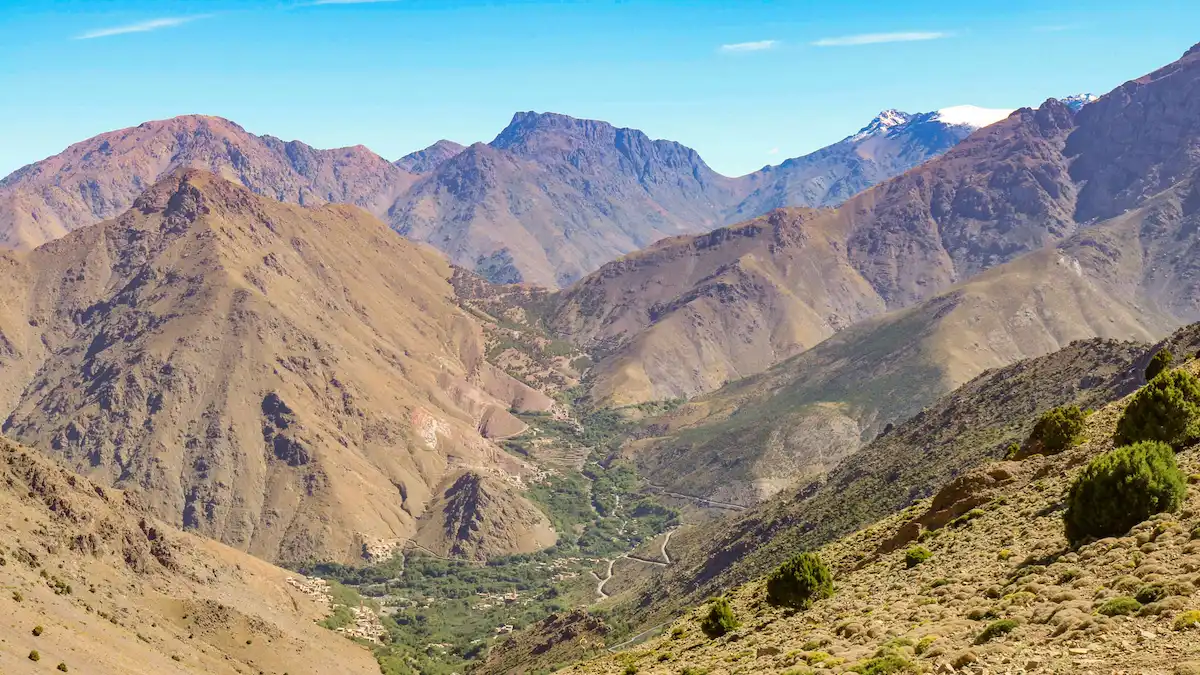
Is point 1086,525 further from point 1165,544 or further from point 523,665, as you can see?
point 523,665

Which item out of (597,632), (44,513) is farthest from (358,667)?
(44,513)

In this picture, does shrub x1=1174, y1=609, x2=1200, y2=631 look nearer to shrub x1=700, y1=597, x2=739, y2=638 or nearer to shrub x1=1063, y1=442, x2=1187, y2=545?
shrub x1=1063, y1=442, x2=1187, y2=545

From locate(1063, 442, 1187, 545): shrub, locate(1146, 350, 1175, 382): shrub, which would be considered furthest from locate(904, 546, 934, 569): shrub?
locate(1146, 350, 1175, 382): shrub

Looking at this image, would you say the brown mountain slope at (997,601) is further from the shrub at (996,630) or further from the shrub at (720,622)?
the shrub at (720,622)

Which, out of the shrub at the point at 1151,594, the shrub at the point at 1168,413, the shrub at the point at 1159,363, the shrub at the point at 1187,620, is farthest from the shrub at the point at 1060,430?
the shrub at the point at 1187,620

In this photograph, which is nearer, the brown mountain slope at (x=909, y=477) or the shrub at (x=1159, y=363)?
the shrub at (x=1159, y=363)

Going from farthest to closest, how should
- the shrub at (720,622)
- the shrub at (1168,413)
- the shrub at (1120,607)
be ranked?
the shrub at (720,622), the shrub at (1168,413), the shrub at (1120,607)
